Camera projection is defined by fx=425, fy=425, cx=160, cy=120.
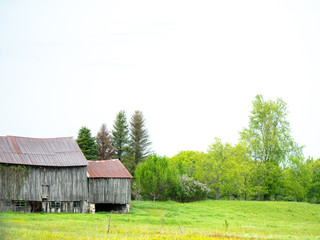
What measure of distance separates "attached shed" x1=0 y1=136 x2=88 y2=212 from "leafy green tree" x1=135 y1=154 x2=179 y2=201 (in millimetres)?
14040

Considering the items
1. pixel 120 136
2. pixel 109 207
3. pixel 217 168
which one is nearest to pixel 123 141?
pixel 120 136

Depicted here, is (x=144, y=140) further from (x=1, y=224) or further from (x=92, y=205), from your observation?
(x=1, y=224)

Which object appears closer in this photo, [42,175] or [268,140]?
[42,175]

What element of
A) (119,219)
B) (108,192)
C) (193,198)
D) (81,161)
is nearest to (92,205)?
(108,192)

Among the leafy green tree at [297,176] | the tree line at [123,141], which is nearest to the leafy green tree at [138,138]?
the tree line at [123,141]

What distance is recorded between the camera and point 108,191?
155 feet

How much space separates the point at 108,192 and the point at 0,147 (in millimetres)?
12647

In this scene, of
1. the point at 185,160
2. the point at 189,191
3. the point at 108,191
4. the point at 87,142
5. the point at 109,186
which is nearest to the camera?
the point at 108,191

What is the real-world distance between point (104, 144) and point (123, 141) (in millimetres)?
3541

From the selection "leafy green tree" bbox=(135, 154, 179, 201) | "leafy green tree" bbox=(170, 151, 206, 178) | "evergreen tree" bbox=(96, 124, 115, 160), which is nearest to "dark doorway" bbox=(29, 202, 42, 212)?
"leafy green tree" bbox=(135, 154, 179, 201)

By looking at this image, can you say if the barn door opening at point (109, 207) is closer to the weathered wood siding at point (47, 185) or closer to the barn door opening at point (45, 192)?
the weathered wood siding at point (47, 185)

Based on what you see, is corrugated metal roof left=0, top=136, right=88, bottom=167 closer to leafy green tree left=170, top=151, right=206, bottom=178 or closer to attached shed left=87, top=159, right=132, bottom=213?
attached shed left=87, top=159, right=132, bottom=213

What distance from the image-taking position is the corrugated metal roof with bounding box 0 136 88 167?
41250 millimetres

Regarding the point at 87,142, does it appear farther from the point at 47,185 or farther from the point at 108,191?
the point at 47,185
